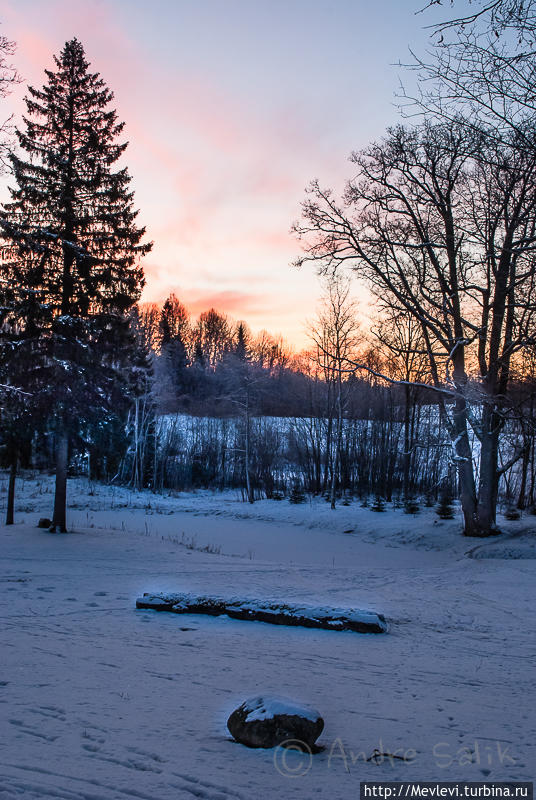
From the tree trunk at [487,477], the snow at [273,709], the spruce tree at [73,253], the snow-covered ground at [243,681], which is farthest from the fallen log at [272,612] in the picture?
the tree trunk at [487,477]

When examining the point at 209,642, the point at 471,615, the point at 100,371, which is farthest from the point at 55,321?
the point at 471,615

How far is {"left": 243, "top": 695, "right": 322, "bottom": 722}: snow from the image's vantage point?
13.2ft

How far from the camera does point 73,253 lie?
17.8m

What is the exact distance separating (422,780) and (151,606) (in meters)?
5.44

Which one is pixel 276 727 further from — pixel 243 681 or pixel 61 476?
pixel 61 476

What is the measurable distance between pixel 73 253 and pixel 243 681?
1581 cm

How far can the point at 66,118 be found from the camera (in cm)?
1811

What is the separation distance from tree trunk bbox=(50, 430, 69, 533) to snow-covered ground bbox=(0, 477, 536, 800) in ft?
17.0

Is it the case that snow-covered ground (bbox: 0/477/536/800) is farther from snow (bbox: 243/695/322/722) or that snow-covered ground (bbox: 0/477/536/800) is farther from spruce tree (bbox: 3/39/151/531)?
spruce tree (bbox: 3/39/151/531)

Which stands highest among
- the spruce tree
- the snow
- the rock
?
the spruce tree

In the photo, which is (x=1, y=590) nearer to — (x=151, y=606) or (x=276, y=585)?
(x=151, y=606)

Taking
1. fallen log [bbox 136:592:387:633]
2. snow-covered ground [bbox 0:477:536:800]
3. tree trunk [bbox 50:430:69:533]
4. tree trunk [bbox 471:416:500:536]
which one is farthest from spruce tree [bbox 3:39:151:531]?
tree trunk [bbox 471:416:500:536]

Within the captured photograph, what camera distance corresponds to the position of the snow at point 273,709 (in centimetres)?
404

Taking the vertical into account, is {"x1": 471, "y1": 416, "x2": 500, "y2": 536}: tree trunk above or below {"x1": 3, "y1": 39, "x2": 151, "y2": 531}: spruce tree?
below
